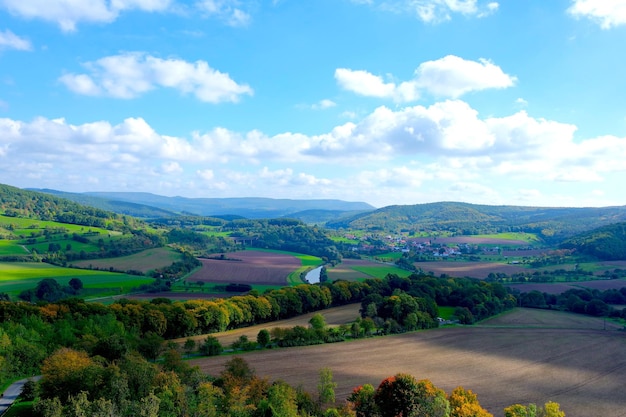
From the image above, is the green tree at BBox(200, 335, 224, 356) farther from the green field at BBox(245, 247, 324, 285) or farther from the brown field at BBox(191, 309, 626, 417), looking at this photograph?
the green field at BBox(245, 247, 324, 285)

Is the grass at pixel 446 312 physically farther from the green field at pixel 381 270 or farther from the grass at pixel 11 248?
the grass at pixel 11 248

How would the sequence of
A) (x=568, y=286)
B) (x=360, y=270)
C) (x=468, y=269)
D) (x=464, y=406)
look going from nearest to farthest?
(x=464, y=406) → (x=568, y=286) → (x=468, y=269) → (x=360, y=270)

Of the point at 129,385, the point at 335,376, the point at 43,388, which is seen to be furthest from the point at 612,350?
the point at 43,388

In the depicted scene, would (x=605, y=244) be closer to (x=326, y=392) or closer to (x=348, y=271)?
(x=348, y=271)

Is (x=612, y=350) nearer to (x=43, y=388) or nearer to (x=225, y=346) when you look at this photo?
(x=225, y=346)

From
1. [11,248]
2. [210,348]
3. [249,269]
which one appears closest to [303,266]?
[249,269]

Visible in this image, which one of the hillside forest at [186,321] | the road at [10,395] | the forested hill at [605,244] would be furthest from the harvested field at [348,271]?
the road at [10,395]
